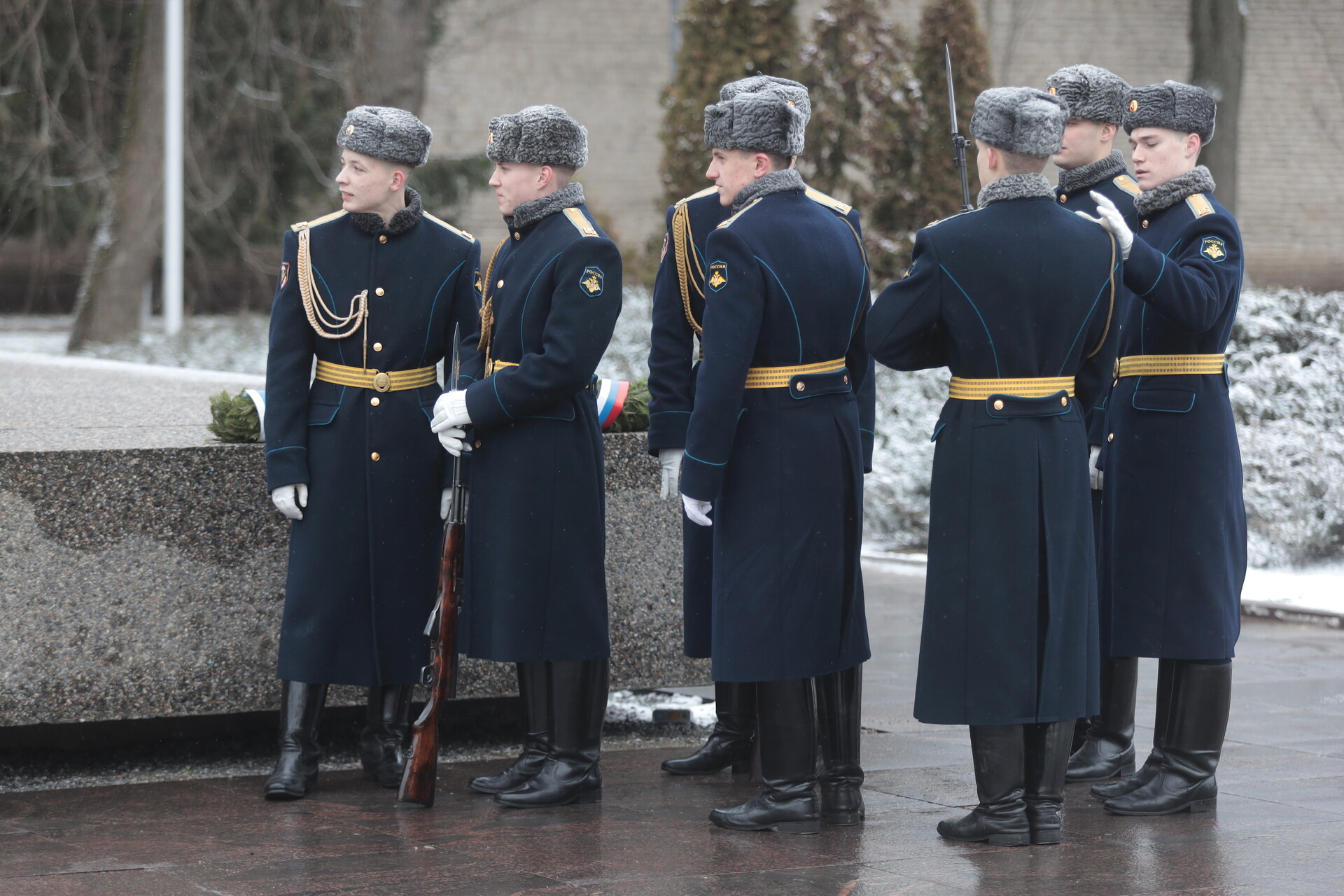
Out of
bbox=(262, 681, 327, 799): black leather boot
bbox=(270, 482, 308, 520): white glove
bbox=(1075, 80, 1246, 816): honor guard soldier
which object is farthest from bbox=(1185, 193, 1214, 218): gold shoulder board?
bbox=(262, 681, 327, 799): black leather boot

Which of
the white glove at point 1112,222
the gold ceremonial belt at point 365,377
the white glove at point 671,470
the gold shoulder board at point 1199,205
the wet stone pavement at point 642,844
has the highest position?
the gold shoulder board at point 1199,205

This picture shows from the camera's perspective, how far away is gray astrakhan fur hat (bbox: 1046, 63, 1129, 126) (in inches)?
208

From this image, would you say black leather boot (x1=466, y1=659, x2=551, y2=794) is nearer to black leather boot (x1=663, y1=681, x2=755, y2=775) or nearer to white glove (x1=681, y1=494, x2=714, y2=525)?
black leather boot (x1=663, y1=681, x2=755, y2=775)

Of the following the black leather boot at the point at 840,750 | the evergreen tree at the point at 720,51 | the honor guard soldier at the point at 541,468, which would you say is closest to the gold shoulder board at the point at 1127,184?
the honor guard soldier at the point at 541,468

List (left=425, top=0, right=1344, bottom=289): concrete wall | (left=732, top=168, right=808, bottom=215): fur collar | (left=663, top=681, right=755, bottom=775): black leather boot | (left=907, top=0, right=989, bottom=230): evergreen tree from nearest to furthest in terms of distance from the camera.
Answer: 1. (left=732, top=168, right=808, bottom=215): fur collar
2. (left=663, top=681, right=755, bottom=775): black leather boot
3. (left=907, top=0, right=989, bottom=230): evergreen tree
4. (left=425, top=0, right=1344, bottom=289): concrete wall

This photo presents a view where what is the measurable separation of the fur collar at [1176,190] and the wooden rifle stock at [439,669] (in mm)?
2178

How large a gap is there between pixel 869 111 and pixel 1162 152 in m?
8.95

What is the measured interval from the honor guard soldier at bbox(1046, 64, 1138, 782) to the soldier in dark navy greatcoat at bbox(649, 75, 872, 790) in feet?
2.31

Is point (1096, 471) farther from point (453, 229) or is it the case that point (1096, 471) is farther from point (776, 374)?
point (453, 229)

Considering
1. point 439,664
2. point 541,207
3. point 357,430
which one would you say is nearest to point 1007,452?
point 541,207

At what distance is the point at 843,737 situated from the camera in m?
4.82

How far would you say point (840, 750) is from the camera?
482 centimetres

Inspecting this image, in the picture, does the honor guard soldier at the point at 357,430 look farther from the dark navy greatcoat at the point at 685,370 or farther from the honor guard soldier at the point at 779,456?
the honor guard soldier at the point at 779,456

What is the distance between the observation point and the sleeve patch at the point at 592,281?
494cm
